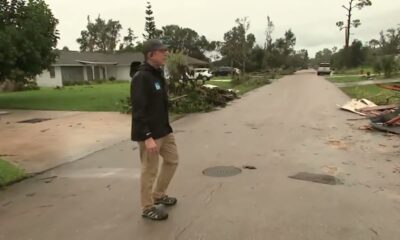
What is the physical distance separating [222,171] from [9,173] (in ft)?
11.3

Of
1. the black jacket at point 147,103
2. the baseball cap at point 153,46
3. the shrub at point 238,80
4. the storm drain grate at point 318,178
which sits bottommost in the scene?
the storm drain grate at point 318,178

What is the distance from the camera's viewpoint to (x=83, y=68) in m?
54.0

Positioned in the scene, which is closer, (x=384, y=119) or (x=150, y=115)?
(x=150, y=115)

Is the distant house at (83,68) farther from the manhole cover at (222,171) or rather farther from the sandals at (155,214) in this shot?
the sandals at (155,214)

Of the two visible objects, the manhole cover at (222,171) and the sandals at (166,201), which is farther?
the manhole cover at (222,171)

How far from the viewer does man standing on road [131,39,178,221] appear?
205 inches

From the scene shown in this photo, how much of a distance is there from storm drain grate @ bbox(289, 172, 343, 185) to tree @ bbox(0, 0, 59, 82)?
18898mm

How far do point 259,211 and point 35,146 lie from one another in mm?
6917

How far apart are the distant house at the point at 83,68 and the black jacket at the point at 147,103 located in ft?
126

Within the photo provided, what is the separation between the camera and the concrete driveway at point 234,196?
5039 mm

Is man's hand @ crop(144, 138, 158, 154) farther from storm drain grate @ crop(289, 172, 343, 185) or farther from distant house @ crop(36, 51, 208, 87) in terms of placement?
distant house @ crop(36, 51, 208, 87)

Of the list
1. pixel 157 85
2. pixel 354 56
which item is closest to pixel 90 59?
pixel 354 56

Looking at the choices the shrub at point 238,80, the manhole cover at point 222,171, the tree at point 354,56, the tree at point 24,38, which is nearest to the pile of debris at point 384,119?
the manhole cover at point 222,171

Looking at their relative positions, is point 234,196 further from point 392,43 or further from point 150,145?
point 392,43
